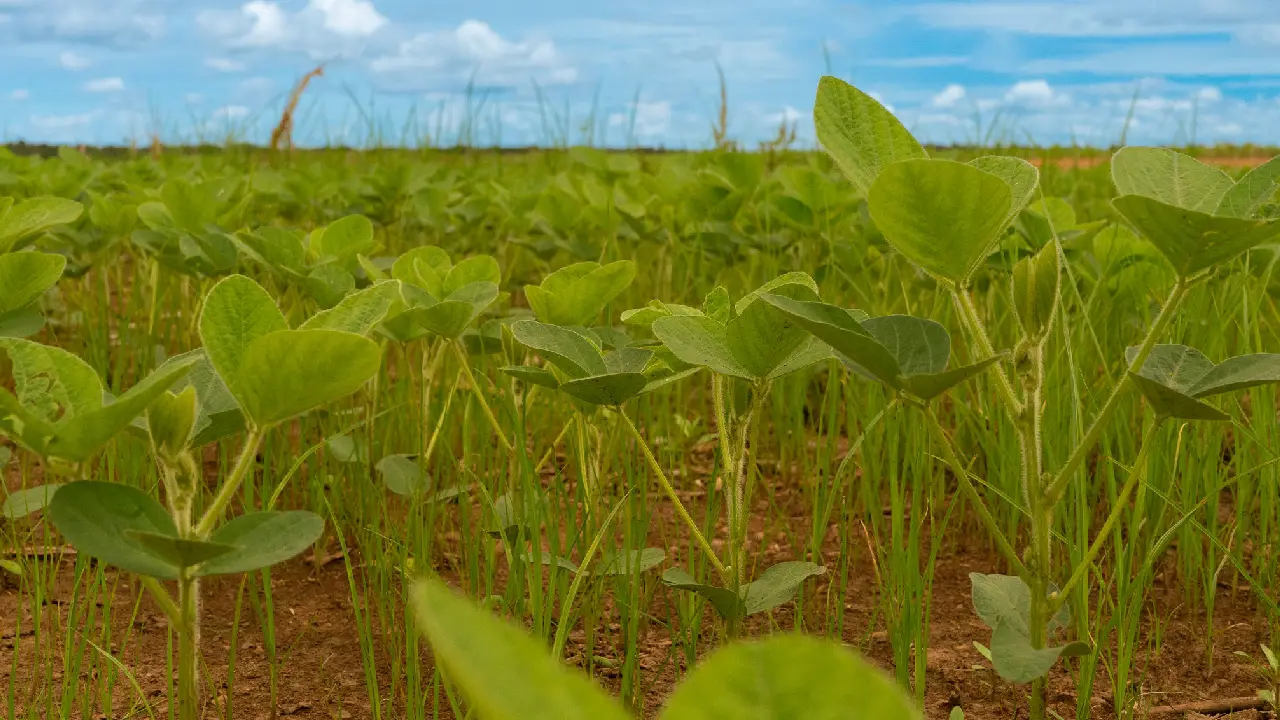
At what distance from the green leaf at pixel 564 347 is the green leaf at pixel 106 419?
1.12ft

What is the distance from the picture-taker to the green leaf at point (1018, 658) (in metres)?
0.76

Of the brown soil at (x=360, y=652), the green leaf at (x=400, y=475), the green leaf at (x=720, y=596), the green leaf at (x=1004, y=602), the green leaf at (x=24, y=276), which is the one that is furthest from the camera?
the green leaf at (x=400, y=475)

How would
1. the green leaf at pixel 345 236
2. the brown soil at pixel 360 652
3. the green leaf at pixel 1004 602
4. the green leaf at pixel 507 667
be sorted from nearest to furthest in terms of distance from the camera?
Result: the green leaf at pixel 507 667
the green leaf at pixel 1004 602
the brown soil at pixel 360 652
the green leaf at pixel 345 236

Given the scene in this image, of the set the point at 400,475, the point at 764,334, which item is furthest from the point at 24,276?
the point at 764,334

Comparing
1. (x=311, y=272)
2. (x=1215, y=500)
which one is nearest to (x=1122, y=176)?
(x=1215, y=500)

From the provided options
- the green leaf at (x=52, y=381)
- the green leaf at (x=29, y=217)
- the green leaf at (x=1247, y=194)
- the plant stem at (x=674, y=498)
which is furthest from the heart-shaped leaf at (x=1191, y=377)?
the green leaf at (x=29, y=217)

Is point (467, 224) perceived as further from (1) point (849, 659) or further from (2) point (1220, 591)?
(1) point (849, 659)

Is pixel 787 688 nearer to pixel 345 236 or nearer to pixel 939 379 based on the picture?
pixel 939 379

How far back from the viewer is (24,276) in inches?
45.9

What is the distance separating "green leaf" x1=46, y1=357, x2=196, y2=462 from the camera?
0.68m

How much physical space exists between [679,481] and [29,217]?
1.19 metres

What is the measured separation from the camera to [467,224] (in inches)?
131

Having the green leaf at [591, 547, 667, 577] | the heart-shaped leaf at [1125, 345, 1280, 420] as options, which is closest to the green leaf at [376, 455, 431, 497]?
the green leaf at [591, 547, 667, 577]

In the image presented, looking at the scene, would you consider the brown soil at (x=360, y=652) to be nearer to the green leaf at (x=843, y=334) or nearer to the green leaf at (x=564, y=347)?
the green leaf at (x=564, y=347)
